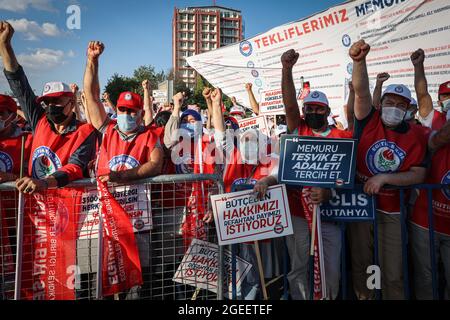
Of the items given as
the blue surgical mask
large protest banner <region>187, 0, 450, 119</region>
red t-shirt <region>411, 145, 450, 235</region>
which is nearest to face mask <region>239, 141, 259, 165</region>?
the blue surgical mask

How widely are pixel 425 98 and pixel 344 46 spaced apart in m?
4.08

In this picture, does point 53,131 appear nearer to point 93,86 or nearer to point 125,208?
point 93,86

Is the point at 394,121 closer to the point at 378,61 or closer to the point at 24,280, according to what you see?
the point at 24,280

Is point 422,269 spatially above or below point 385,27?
below

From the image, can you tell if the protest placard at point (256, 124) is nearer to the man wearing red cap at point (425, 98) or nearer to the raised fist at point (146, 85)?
the raised fist at point (146, 85)

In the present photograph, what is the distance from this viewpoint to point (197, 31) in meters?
127

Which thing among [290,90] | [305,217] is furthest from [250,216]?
[290,90]

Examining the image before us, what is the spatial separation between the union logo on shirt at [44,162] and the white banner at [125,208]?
1.97 ft

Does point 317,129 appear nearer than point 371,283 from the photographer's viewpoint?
No

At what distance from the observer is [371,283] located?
314cm

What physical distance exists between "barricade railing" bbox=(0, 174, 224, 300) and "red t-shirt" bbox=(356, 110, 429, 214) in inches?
53.3

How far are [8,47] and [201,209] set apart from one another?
2.28 meters

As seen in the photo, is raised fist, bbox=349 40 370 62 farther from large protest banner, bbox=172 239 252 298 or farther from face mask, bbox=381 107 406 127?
large protest banner, bbox=172 239 252 298
